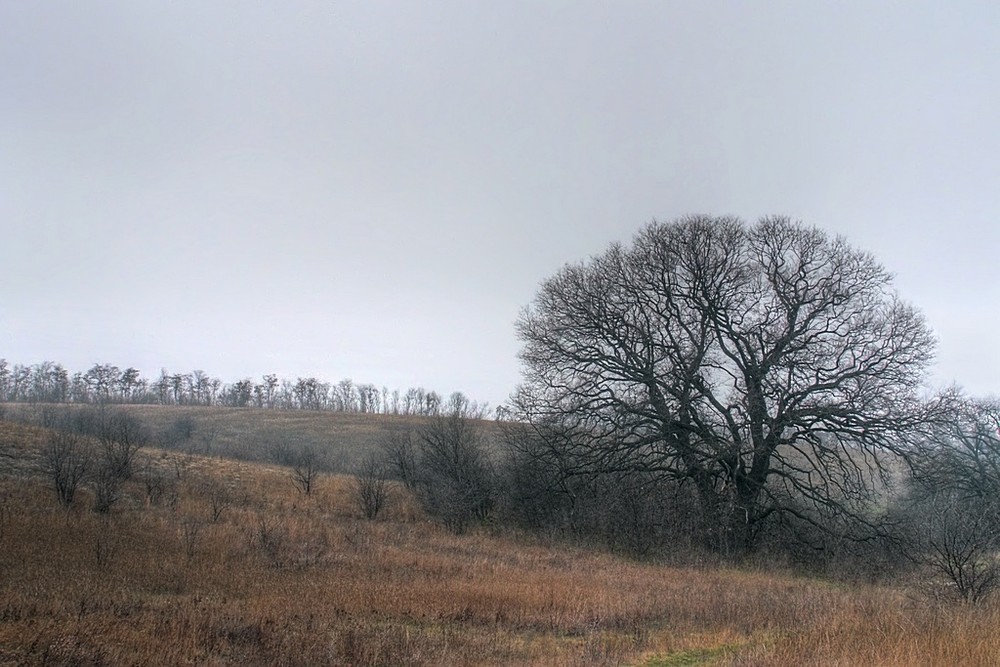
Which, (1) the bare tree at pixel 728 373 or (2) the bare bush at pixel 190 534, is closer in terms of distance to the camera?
(2) the bare bush at pixel 190 534

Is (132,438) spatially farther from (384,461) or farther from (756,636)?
(756,636)

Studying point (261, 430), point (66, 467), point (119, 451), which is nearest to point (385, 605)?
point (66, 467)

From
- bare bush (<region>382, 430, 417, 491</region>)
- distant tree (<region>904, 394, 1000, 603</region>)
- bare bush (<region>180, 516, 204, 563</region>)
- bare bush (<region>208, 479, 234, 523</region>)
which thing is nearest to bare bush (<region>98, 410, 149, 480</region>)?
bare bush (<region>208, 479, 234, 523</region>)

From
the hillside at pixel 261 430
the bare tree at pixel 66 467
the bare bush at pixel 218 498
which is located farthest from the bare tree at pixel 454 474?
the bare tree at pixel 66 467

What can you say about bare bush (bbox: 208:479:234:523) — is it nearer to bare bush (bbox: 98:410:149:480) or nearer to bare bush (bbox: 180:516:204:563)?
bare bush (bbox: 180:516:204:563)

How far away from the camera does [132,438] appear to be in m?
29.7

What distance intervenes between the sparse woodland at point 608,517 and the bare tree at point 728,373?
10 centimetres

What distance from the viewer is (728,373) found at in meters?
24.3

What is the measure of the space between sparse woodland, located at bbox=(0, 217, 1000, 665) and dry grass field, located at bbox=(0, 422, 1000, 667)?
7 cm

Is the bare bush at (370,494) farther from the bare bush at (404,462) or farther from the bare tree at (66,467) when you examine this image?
the bare tree at (66,467)

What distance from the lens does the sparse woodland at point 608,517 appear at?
8.82m

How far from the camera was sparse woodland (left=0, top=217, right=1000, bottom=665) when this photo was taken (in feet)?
28.9

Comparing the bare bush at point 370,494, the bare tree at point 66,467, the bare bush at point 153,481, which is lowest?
the bare bush at point 370,494

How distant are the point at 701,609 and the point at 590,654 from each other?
4424mm
